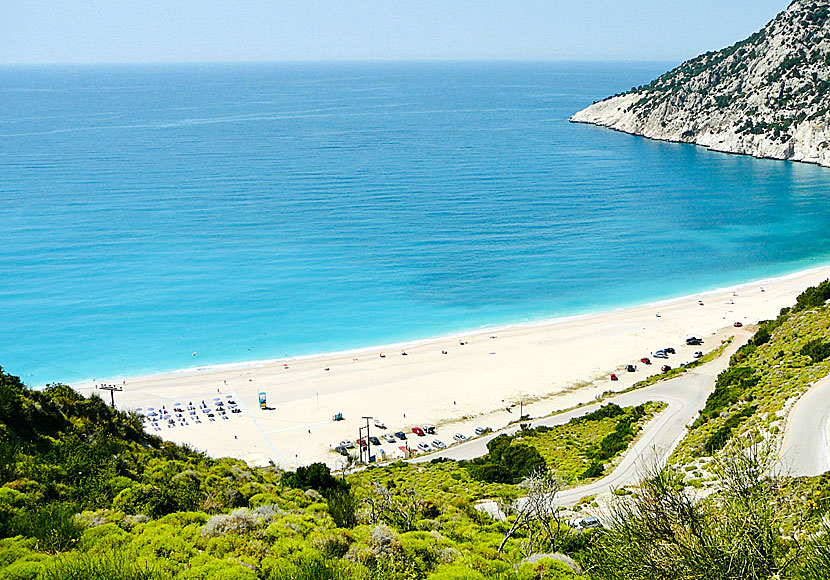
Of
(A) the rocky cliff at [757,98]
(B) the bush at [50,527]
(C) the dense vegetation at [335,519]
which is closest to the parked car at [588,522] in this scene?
(C) the dense vegetation at [335,519]

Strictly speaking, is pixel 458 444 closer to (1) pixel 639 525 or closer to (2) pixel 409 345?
(2) pixel 409 345

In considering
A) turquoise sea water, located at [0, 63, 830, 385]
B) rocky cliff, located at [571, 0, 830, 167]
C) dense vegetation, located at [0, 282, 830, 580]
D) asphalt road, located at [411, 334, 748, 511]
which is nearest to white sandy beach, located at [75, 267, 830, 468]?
asphalt road, located at [411, 334, 748, 511]

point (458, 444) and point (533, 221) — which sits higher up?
point (533, 221)

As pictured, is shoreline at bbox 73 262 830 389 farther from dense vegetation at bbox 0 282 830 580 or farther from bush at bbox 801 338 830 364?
dense vegetation at bbox 0 282 830 580

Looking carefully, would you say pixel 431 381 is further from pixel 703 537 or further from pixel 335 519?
pixel 703 537

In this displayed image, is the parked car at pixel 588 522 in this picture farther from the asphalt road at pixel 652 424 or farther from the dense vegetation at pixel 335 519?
the asphalt road at pixel 652 424

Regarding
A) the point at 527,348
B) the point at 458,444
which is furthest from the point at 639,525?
the point at 527,348
